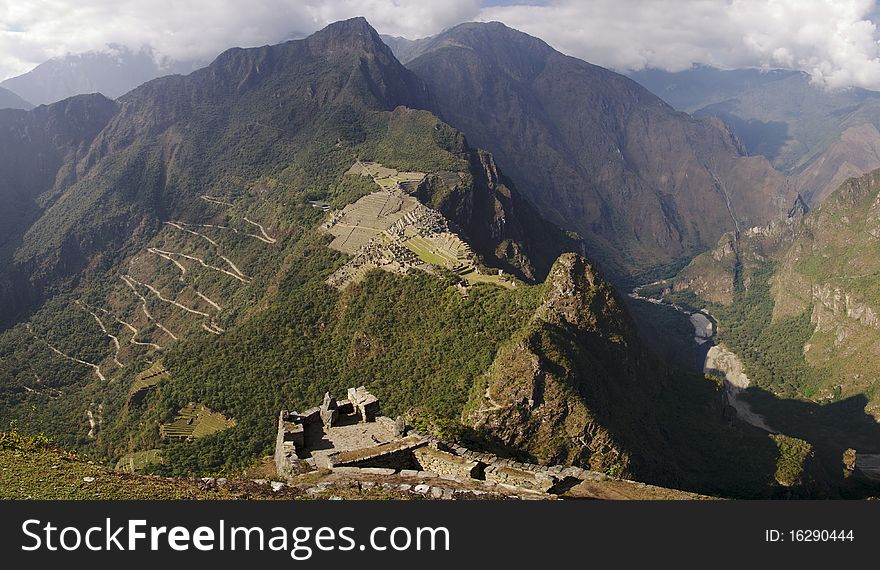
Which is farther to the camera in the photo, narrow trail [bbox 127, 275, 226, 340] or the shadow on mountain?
the shadow on mountain

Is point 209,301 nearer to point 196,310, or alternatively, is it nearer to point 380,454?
point 196,310

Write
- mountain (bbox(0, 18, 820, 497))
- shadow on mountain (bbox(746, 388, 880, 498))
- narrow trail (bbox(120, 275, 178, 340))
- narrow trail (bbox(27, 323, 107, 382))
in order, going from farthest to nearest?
1. narrow trail (bbox(120, 275, 178, 340))
2. narrow trail (bbox(27, 323, 107, 382))
3. shadow on mountain (bbox(746, 388, 880, 498))
4. mountain (bbox(0, 18, 820, 497))

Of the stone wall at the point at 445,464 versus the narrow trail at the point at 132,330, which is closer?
the stone wall at the point at 445,464

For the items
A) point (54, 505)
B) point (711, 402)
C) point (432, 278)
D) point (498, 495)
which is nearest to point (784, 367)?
point (711, 402)

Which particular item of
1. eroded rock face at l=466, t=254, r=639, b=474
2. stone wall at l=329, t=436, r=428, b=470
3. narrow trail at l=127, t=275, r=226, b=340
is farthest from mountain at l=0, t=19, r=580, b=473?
stone wall at l=329, t=436, r=428, b=470

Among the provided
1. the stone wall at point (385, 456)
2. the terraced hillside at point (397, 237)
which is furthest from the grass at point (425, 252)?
the stone wall at point (385, 456)

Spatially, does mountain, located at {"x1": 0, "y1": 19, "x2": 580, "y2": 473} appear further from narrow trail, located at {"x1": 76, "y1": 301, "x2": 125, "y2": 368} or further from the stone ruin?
the stone ruin

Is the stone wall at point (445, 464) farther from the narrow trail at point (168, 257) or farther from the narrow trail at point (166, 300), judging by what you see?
the narrow trail at point (168, 257)

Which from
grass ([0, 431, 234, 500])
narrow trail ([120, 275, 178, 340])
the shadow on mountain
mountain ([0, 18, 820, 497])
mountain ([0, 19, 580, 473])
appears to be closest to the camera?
grass ([0, 431, 234, 500])
